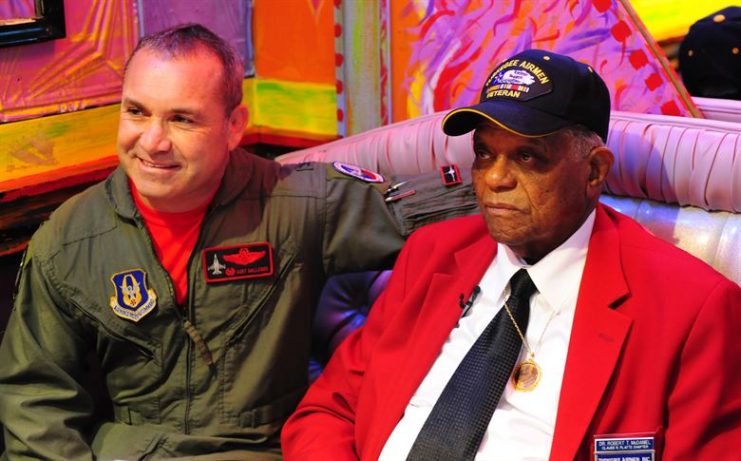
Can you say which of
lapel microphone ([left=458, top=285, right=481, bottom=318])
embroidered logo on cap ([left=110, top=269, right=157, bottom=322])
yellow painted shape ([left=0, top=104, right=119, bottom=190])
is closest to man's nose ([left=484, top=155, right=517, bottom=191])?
lapel microphone ([left=458, top=285, right=481, bottom=318])

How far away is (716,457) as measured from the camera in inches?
60.4

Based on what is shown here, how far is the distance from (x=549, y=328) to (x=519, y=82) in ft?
1.34

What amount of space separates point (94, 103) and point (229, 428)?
101cm

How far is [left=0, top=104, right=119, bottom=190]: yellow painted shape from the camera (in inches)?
97.1

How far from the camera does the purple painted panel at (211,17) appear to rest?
2795 millimetres

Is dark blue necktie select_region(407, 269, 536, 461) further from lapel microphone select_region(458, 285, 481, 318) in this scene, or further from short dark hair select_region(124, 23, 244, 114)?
short dark hair select_region(124, 23, 244, 114)

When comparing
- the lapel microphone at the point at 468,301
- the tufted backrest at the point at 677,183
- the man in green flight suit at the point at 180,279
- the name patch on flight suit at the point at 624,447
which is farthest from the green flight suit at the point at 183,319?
the name patch on flight suit at the point at 624,447

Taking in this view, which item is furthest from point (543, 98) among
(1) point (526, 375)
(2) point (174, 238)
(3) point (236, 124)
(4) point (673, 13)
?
(4) point (673, 13)

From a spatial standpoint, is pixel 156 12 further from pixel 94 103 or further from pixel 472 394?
pixel 472 394

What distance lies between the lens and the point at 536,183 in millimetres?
1664

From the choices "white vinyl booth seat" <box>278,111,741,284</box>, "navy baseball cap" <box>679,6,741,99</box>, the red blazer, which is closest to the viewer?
the red blazer

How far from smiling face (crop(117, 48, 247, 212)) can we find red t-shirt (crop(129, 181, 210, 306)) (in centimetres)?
5

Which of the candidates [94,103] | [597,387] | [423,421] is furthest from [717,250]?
[94,103]

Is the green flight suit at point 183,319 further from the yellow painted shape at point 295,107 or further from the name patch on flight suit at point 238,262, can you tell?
the yellow painted shape at point 295,107
